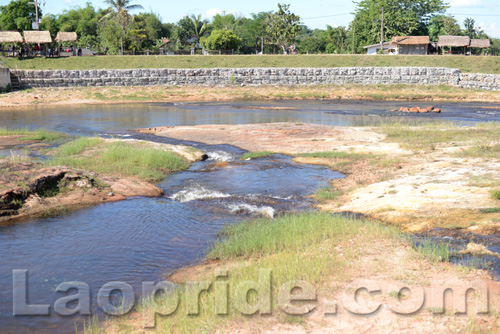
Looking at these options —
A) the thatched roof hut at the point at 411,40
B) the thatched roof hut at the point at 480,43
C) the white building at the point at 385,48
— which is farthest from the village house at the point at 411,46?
the thatched roof hut at the point at 480,43

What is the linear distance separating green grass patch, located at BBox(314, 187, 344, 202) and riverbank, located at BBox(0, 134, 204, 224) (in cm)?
454

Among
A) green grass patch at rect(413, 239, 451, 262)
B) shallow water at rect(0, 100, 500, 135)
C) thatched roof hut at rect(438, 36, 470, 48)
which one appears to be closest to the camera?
green grass patch at rect(413, 239, 451, 262)

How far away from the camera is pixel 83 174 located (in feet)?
45.2

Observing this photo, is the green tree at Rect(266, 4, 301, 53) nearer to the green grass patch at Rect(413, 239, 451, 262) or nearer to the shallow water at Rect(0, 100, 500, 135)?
the shallow water at Rect(0, 100, 500, 135)

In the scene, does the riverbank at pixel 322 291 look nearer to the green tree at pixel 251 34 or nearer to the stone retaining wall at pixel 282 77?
the stone retaining wall at pixel 282 77

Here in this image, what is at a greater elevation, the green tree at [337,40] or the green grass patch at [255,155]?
the green tree at [337,40]

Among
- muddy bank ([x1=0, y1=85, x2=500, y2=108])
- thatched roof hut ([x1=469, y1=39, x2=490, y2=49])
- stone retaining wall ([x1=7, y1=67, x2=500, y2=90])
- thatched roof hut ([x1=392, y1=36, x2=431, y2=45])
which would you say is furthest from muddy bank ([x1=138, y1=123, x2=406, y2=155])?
thatched roof hut ([x1=469, y1=39, x2=490, y2=49])

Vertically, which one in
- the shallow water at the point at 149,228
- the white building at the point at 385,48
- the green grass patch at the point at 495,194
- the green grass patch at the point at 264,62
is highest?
the white building at the point at 385,48

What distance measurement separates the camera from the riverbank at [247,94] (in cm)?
4331

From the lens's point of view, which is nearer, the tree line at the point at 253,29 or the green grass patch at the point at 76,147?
the green grass patch at the point at 76,147

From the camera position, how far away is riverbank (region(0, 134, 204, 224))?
12.2 m

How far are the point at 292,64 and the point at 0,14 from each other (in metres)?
48.4

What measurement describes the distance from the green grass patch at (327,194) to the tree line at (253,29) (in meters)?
51.0

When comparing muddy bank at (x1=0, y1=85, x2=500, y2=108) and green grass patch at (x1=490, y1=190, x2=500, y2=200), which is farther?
muddy bank at (x1=0, y1=85, x2=500, y2=108)
